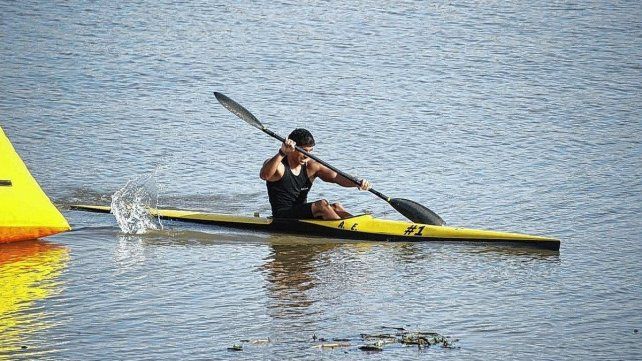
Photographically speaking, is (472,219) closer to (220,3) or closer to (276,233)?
(276,233)

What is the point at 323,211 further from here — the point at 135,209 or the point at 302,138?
the point at 135,209

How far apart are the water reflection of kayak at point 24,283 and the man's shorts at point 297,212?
192cm

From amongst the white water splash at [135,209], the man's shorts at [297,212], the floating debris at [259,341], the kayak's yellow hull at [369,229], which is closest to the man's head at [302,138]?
the man's shorts at [297,212]

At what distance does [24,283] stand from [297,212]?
272cm

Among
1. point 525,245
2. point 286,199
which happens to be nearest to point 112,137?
point 286,199

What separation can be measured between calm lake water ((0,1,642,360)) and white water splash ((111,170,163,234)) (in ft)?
0.35

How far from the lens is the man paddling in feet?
34.7

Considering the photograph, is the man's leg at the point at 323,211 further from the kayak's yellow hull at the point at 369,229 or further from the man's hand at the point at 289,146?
the man's hand at the point at 289,146

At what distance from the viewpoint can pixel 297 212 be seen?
1066 centimetres

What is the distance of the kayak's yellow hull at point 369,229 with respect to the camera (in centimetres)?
1003

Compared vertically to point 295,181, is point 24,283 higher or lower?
lower

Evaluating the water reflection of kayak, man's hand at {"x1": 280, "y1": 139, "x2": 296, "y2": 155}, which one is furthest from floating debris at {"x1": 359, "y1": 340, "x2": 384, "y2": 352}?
man's hand at {"x1": 280, "y1": 139, "x2": 296, "y2": 155}

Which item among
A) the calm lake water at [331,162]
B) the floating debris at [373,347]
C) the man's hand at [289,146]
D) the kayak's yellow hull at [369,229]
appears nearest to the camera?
the floating debris at [373,347]

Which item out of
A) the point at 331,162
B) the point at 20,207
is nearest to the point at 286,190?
the point at 20,207
